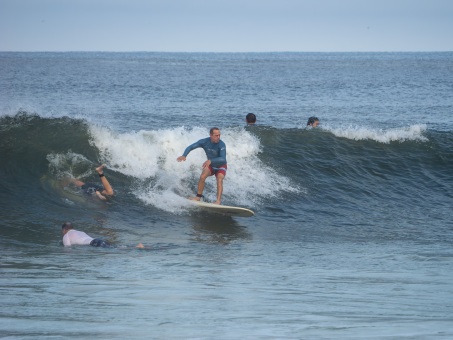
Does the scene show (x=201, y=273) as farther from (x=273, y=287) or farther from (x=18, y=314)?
(x=18, y=314)

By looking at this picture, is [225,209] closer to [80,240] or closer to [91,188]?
[91,188]

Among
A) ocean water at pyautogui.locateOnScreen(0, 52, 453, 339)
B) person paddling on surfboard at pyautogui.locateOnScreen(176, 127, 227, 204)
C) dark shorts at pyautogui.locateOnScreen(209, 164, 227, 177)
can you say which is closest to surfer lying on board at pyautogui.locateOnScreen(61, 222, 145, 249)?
ocean water at pyautogui.locateOnScreen(0, 52, 453, 339)

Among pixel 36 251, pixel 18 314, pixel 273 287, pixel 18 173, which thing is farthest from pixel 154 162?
pixel 18 314

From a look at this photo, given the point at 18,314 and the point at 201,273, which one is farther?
the point at 201,273

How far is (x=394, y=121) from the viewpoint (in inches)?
1282

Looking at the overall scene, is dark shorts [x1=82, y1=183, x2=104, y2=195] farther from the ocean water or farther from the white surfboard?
the white surfboard

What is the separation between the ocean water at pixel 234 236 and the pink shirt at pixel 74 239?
19cm

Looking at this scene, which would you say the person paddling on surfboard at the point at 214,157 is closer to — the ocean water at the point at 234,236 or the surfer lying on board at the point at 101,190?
the ocean water at the point at 234,236

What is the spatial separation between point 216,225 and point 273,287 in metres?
4.88

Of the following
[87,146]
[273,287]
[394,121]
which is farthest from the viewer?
[394,121]

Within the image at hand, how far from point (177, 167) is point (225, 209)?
140 inches

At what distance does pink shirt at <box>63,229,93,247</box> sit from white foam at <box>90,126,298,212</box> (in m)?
3.22

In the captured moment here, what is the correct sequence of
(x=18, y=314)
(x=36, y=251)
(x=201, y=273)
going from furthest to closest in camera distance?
(x=36, y=251) → (x=201, y=273) → (x=18, y=314)

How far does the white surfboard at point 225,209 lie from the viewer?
44.8 feet
